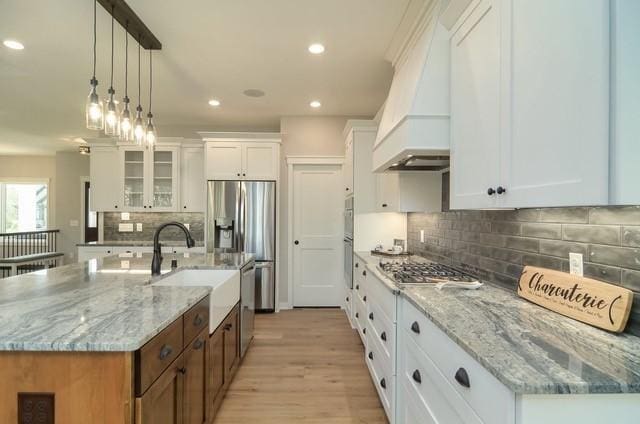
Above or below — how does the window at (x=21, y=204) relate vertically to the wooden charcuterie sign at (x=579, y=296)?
above

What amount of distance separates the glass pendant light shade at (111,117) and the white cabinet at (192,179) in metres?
2.49

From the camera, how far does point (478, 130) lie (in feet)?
5.00

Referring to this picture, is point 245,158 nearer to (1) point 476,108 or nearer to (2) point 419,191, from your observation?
(2) point 419,191

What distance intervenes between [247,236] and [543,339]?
3.79 meters

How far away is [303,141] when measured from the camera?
4766 millimetres

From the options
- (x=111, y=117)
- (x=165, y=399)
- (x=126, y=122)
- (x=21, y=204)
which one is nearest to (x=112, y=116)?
(x=111, y=117)

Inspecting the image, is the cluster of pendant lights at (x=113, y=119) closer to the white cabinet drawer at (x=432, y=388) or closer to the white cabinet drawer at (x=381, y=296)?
the white cabinet drawer at (x=381, y=296)

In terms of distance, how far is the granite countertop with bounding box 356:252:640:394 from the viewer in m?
0.80

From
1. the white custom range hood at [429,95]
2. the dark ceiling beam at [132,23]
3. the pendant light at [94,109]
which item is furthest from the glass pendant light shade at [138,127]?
the white custom range hood at [429,95]

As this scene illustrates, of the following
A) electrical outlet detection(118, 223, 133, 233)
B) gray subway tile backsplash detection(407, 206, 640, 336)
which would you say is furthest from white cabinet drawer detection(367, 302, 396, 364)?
electrical outlet detection(118, 223, 133, 233)

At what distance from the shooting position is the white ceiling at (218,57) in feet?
7.75

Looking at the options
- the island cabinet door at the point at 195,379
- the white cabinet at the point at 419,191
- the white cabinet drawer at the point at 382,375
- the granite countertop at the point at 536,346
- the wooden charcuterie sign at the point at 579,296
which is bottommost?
the white cabinet drawer at the point at 382,375

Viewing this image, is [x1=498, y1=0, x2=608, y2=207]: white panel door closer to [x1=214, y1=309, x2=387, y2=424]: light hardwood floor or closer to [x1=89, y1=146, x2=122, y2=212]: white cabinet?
[x1=214, y1=309, x2=387, y2=424]: light hardwood floor

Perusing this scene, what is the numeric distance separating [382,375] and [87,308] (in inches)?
69.1
